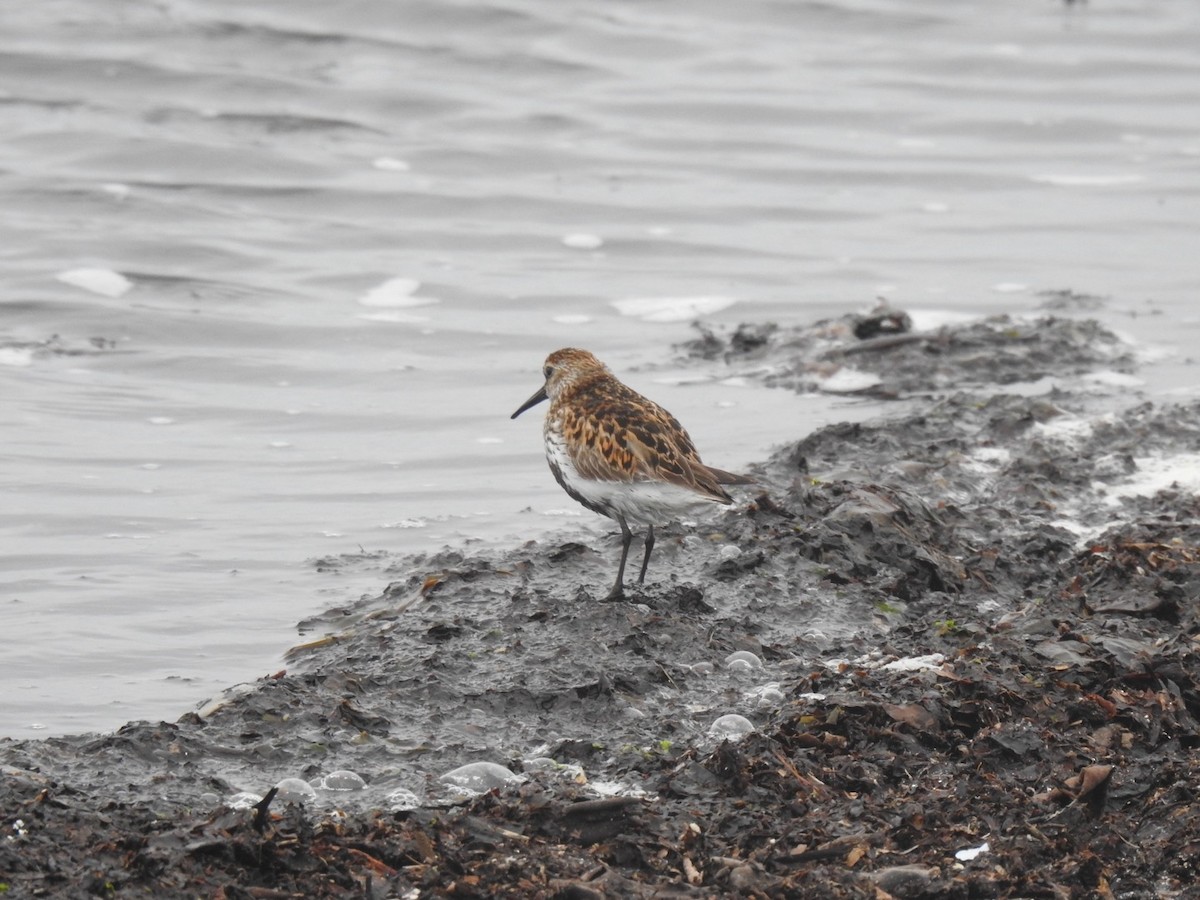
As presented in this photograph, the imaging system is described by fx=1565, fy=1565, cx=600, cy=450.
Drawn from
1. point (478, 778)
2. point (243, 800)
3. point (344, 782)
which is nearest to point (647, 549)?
point (478, 778)

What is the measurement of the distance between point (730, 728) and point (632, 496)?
129 centimetres

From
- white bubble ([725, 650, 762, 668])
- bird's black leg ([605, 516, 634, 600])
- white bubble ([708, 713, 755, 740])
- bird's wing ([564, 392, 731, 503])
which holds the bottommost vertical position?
white bubble ([725, 650, 762, 668])

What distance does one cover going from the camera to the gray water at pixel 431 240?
6.99 meters

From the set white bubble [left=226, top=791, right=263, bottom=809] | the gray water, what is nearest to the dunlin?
the gray water

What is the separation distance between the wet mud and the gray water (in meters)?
0.71

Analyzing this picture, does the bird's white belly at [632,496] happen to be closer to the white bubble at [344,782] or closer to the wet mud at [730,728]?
Answer: the wet mud at [730,728]

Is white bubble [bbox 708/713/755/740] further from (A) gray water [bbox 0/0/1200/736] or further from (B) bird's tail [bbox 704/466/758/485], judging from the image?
(A) gray water [bbox 0/0/1200/736]

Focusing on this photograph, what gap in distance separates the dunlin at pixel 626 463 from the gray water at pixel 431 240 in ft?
3.22

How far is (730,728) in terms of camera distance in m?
4.79

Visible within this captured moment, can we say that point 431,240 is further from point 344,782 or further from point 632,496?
point 344,782

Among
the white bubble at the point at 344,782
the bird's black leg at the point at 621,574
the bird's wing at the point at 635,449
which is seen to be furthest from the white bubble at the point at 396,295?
the white bubble at the point at 344,782

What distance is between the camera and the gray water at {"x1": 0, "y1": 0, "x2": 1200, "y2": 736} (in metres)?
6.99

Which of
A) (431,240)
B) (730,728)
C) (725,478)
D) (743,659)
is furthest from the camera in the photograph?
(431,240)

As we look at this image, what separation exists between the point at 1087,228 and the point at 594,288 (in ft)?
13.9
